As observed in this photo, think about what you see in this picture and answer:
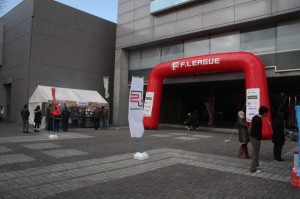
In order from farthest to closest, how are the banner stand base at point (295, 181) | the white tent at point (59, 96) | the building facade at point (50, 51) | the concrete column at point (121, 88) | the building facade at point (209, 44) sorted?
the concrete column at point (121, 88), the building facade at point (50, 51), the white tent at point (59, 96), the building facade at point (209, 44), the banner stand base at point (295, 181)

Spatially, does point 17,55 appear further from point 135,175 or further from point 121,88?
point 135,175

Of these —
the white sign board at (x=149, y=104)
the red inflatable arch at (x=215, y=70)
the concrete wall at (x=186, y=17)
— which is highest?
the concrete wall at (x=186, y=17)

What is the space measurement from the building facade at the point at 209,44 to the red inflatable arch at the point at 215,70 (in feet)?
5.36

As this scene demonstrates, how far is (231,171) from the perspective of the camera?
7258mm

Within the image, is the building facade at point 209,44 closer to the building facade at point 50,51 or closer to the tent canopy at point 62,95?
the tent canopy at point 62,95

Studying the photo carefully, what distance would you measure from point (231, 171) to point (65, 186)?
4.21 m

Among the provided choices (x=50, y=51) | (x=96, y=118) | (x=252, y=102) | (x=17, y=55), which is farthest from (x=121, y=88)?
(x=252, y=102)

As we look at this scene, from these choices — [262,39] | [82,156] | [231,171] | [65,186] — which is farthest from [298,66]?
[65,186]

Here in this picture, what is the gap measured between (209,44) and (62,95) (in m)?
12.0

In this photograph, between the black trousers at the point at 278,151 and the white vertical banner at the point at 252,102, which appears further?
the white vertical banner at the point at 252,102

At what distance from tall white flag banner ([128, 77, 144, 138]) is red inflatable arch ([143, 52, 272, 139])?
778 centimetres

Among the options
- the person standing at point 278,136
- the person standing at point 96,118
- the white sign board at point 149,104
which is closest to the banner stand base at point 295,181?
the person standing at point 278,136

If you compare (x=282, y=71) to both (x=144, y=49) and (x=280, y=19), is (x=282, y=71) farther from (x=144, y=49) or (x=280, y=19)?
(x=144, y=49)

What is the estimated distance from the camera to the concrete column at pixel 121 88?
25.7 meters
